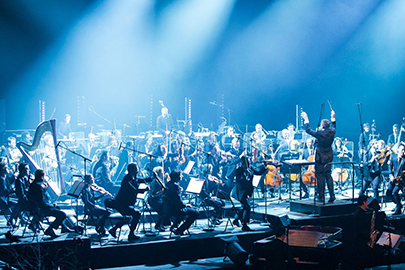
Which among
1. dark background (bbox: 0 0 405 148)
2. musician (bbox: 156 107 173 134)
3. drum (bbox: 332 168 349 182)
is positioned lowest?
drum (bbox: 332 168 349 182)

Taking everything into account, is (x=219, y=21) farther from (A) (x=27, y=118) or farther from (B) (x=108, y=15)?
(A) (x=27, y=118)

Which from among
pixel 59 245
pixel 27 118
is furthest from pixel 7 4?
pixel 59 245

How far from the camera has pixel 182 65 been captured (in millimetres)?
21031

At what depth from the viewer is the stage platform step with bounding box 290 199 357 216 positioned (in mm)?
9656

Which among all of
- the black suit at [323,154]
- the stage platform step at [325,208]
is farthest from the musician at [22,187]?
the black suit at [323,154]

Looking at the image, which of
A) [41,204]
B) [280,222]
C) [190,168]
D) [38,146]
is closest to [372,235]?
[280,222]

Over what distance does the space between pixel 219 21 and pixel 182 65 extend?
2925 mm

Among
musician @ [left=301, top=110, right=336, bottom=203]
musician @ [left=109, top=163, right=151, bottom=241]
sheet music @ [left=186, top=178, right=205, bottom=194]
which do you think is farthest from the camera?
musician @ [left=301, top=110, right=336, bottom=203]

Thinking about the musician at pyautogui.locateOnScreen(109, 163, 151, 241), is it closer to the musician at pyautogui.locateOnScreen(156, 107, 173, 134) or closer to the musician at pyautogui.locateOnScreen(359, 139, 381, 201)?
the musician at pyautogui.locateOnScreen(359, 139, 381, 201)

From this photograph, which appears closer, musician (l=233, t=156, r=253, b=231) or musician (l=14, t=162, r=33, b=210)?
musician (l=14, t=162, r=33, b=210)

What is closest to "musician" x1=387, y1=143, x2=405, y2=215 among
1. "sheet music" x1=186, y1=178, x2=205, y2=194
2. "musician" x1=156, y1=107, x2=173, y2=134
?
"sheet music" x1=186, y1=178, x2=205, y2=194

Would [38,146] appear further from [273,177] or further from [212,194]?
[273,177]

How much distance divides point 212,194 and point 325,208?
3366 mm

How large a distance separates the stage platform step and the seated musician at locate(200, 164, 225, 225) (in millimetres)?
1839
